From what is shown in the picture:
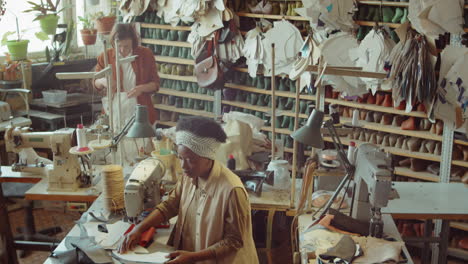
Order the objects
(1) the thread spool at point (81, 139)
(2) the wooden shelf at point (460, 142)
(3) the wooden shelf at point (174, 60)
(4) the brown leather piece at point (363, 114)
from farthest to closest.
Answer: (3) the wooden shelf at point (174, 60)
(4) the brown leather piece at point (363, 114)
(2) the wooden shelf at point (460, 142)
(1) the thread spool at point (81, 139)

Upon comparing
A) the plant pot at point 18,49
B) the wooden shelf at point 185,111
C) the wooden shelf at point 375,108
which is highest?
the plant pot at point 18,49

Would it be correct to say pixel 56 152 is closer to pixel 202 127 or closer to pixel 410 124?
pixel 202 127

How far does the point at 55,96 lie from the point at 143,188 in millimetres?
3192

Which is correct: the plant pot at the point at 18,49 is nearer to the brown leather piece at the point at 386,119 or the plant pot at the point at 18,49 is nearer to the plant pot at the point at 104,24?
the plant pot at the point at 104,24

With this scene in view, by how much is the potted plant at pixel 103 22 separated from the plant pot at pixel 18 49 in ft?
2.96

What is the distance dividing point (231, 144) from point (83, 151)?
1.11m

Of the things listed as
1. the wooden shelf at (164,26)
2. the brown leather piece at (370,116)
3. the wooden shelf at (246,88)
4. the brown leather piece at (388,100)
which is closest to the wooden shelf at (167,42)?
the wooden shelf at (164,26)

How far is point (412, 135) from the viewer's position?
4.81 m

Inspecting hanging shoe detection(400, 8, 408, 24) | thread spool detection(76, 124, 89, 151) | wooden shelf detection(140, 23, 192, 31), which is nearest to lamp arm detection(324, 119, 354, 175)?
thread spool detection(76, 124, 89, 151)

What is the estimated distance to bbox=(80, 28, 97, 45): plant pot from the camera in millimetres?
6227

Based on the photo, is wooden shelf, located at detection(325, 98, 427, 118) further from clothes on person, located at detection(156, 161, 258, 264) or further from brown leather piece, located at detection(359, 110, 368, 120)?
clothes on person, located at detection(156, 161, 258, 264)

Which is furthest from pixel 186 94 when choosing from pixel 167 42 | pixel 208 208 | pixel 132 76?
pixel 208 208

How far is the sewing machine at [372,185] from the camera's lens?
2637 millimetres

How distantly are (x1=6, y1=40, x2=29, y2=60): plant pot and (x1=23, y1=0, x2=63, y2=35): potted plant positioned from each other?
1.07 ft
